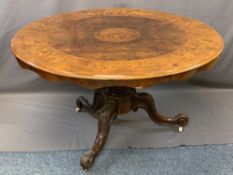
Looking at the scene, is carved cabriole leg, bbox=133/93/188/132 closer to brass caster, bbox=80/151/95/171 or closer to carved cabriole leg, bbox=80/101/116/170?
carved cabriole leg, bbox=80/101/116/170

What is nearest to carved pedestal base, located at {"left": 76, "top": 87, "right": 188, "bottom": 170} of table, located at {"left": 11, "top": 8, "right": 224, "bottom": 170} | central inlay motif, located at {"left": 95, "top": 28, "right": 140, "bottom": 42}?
table, located at {"left": 11, "top": 8, "right": 224, "bottom": 170}

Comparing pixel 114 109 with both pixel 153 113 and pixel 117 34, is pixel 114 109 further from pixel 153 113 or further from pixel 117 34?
pixel 117 34

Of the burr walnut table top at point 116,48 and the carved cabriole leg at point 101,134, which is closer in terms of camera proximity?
the burr walnut table top at point 116,48

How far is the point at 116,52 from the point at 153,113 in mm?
513

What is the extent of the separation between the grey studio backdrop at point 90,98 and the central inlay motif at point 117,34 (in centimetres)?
41

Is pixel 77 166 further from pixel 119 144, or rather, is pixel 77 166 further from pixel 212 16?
pixel 212 16

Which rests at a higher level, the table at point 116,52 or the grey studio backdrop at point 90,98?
the table at point 116,52

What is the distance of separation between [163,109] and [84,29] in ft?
2.09

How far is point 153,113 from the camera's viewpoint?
4.80 feet

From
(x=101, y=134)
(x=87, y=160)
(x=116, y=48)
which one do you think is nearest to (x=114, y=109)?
(x=101, y=134)

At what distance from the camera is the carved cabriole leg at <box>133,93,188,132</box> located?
1.43 m

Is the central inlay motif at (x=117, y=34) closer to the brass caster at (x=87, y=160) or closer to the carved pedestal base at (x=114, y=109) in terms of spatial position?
the carved pedestal base at (x=114, y=109)

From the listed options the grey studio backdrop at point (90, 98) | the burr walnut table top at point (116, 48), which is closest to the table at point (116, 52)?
the burr walnut table top at point (116, 48)

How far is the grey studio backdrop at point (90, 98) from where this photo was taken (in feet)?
4.77
